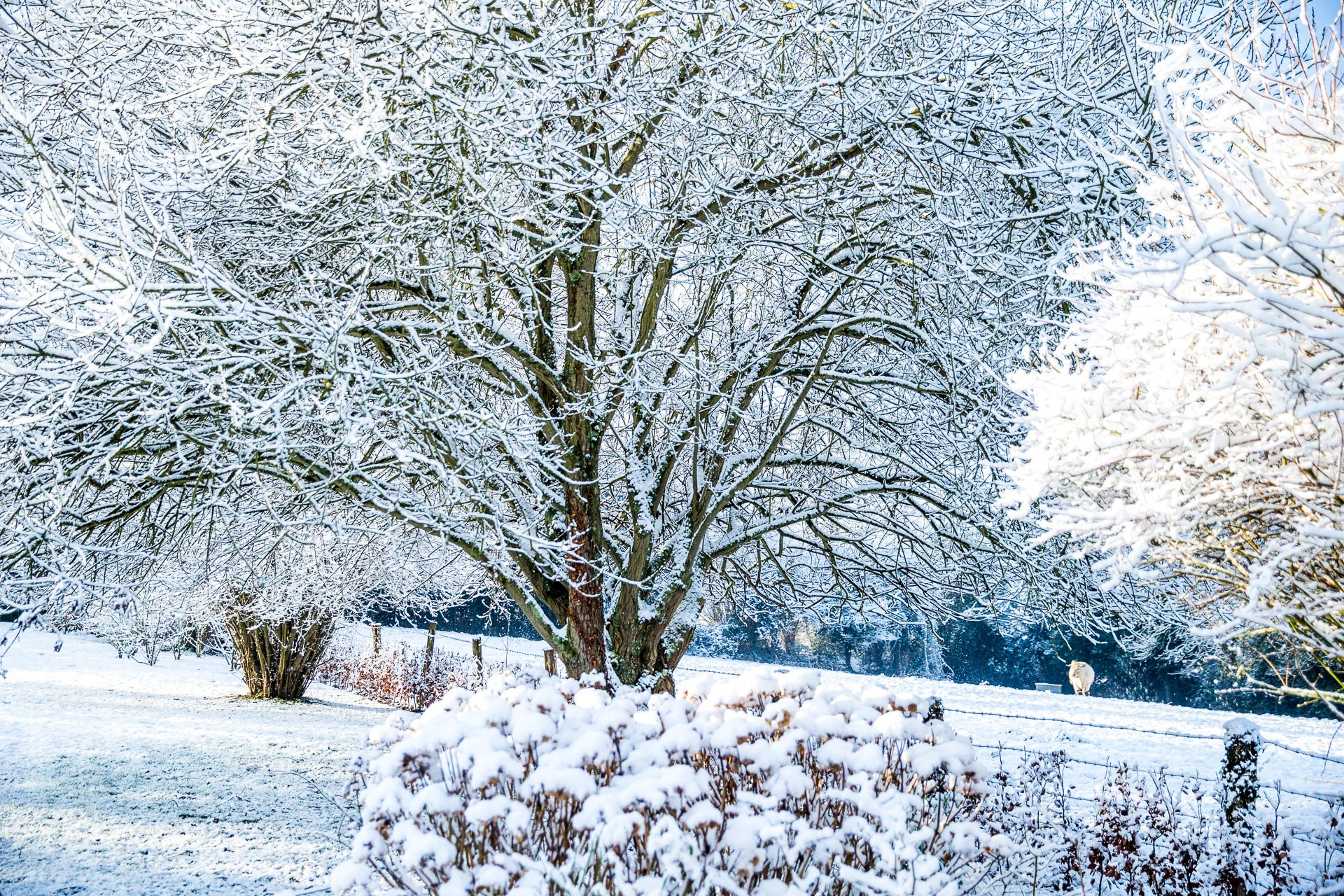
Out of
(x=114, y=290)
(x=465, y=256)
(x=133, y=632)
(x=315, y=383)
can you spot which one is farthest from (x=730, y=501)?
(x=133, y=632)

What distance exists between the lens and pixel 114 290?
4.09 meters

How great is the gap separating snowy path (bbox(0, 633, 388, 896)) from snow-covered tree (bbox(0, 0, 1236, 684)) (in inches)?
66.3

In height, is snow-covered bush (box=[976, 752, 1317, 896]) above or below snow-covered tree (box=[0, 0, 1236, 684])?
below

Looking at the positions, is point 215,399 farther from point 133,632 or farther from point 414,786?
point 133,632

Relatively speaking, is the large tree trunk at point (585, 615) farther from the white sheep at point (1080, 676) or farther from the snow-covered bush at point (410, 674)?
the white sheep at point (1080, 676)

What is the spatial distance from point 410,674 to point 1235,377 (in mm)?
14822

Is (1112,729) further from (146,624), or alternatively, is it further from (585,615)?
(146,624)

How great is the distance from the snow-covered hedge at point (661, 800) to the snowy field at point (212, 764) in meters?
1.35

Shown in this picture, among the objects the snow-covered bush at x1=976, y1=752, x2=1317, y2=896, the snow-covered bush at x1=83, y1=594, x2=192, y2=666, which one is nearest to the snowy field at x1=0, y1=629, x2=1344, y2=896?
the snow-covered bush at x1=83, y1=594, x2=192, y2=666

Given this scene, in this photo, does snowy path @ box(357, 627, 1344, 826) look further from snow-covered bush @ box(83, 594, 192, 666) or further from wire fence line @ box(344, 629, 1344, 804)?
snow-covered bush @ box(83, 594, 192, 666)

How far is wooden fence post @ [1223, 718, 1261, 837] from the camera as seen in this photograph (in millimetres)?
5676

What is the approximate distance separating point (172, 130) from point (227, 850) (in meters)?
4.21

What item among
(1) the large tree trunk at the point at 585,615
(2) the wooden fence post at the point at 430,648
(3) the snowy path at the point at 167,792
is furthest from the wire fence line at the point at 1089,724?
(3) the snowy path at the point at 167,792

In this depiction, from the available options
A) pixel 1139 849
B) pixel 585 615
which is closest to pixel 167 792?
pixel 585 615
